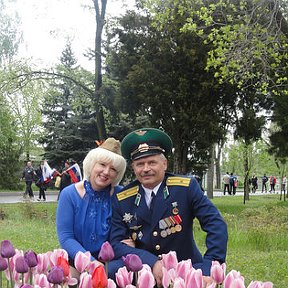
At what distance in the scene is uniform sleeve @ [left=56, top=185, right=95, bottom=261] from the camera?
3.05 metres

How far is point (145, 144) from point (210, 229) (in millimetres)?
616

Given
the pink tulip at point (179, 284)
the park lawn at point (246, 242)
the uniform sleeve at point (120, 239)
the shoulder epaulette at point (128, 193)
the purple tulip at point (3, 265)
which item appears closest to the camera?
the pink tulip at point (179, 284)

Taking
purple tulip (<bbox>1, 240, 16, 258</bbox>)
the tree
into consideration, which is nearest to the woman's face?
purple tulip (<bbox>1, 240, 16, 258</bbox>)

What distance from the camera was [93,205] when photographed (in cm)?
322

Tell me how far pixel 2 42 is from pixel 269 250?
82.7 ft

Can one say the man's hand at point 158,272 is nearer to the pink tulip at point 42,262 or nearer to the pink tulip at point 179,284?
the pink tulip at point 42,262

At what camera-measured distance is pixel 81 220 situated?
320cm

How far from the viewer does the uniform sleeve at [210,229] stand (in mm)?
2721

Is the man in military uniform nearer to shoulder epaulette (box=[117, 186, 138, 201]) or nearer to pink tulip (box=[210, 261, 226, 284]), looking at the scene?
shoulder epaulette (box=[117, 186, 138, 201])

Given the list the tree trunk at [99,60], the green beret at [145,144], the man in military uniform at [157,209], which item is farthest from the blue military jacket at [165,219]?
the tree trunk at [99,60]

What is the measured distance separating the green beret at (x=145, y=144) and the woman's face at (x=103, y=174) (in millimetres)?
139

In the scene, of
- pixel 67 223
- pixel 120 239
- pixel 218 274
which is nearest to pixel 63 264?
pixel 218 274

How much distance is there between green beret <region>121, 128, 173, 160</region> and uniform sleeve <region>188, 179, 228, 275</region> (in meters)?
0.32

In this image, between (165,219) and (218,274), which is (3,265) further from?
(165,219)
